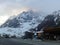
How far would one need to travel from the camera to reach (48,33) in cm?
8356

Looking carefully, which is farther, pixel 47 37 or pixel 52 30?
pixel 47 37

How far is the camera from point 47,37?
86062 millimetres

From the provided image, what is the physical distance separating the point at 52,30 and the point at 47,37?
25.9ft

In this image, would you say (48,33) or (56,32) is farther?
(48,33)

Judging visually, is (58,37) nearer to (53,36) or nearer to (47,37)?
(53,36)

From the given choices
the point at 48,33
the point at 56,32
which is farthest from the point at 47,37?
the point at 56,32

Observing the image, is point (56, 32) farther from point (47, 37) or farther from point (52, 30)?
point (47, 37)

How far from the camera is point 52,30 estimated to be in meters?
78.8

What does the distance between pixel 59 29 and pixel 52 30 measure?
399 centimetres

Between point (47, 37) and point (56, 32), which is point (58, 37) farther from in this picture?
point (47, 37)

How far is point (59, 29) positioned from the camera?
75250 millimetres

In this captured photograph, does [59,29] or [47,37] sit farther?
[47,37]

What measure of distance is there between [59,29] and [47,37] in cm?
1166

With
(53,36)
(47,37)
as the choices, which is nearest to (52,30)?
(53,36)
